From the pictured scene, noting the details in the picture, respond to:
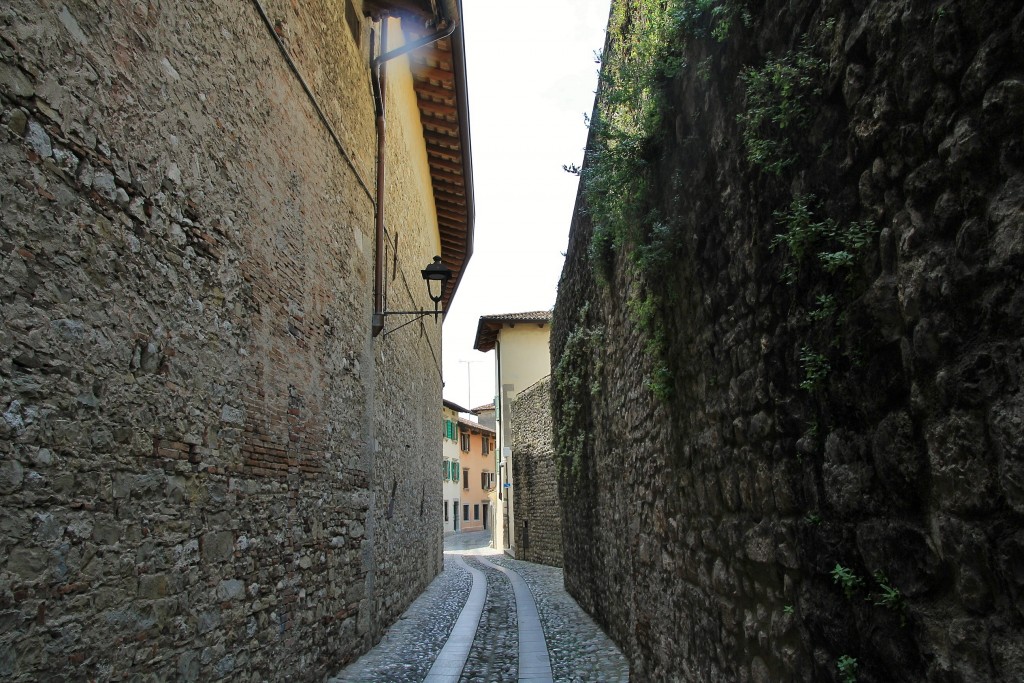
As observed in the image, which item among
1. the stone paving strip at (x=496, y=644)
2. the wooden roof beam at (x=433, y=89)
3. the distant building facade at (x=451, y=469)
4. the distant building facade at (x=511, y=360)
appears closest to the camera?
the stone paving strip at (x=496, y=644)

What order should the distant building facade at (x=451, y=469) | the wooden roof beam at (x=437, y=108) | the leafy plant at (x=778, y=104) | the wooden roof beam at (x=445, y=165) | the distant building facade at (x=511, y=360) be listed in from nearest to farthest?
the leafy plant at (x=778, y=104), the wooden roof beam at (x=437, y=108), the wooden roof beam at (x=445, y=165), the distant building facade at (x=511, y=360), the distant building facade at (x=451, y=469)

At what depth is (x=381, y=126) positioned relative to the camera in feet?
28.8

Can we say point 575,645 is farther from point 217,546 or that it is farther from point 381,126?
point 381,126

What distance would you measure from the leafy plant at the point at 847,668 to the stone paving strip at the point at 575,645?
3.92 metres

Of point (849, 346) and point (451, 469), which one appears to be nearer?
point (849, 346)

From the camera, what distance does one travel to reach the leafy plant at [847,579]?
2.29m

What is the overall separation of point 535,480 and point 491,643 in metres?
10.4

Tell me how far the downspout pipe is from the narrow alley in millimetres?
3345

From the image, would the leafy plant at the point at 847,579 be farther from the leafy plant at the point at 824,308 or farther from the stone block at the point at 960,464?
the leafy plant at the point at 824,308

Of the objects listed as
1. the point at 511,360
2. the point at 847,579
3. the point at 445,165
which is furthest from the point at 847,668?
the point at 511,360

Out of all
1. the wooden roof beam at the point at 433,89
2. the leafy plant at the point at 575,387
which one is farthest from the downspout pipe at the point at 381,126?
the wooden roof beam at the point at 433,89

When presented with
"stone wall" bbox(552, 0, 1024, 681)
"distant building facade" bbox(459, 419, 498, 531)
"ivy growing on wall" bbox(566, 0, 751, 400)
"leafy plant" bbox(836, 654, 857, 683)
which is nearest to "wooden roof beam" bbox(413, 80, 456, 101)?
"ivy growing on wall" bbox(566, 0, 751, 400)

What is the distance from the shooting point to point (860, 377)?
2215 millimetres

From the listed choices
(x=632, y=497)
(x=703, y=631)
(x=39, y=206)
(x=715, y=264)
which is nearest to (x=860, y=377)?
(x=715, y=264)
